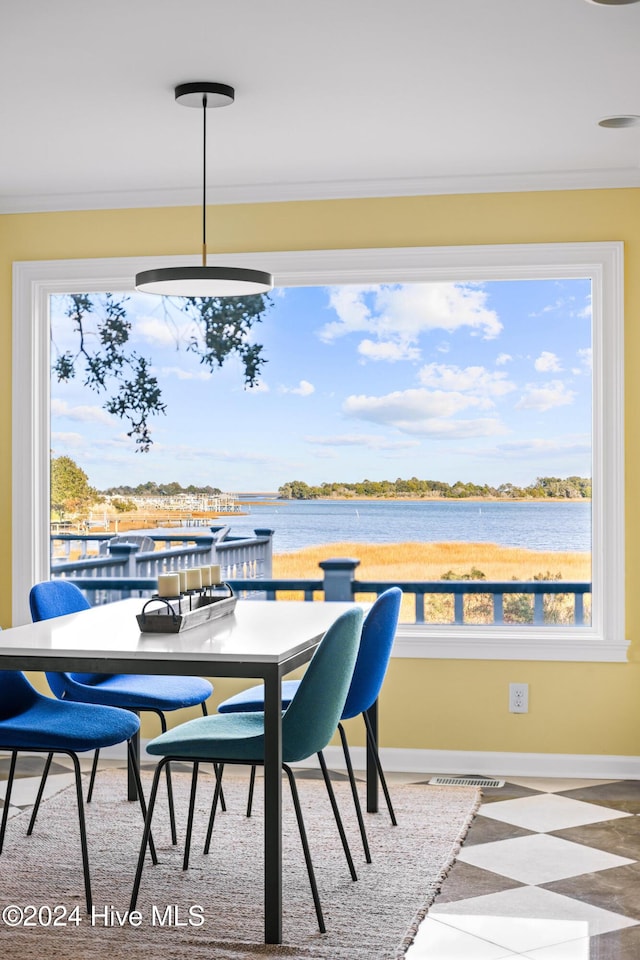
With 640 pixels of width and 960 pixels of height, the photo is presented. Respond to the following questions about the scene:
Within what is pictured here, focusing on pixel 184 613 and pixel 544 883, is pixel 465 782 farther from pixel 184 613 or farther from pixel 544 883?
pixel 184 613

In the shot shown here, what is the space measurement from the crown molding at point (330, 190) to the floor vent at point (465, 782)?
8.61 feet

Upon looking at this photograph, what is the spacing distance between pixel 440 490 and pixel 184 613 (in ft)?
5.94

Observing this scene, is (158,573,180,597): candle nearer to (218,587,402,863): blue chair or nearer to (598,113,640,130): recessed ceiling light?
(218,587,402,863): blue chair

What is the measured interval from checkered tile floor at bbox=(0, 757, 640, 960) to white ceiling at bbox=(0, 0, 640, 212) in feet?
8.50

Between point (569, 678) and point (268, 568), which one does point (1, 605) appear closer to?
point (268, 568)

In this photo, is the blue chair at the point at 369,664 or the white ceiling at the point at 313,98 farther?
the blue chair at the point at 369,664

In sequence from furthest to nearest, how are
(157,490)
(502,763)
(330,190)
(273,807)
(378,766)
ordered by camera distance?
(157,490) → (330,190) → (502,763) → (378,766) → (273,807)

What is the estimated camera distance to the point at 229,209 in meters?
5.06

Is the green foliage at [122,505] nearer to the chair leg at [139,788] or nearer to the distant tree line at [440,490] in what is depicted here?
the distant tree line at [440,490]

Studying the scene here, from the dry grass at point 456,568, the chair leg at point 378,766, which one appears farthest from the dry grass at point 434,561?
the chair leg at point 378,766

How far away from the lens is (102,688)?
4004mm

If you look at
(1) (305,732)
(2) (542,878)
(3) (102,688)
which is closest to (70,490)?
(3) (102,688)

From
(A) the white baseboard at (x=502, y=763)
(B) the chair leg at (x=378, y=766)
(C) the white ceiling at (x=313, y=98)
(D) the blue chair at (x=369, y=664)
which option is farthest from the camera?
(A) the white baseboard at (x=502, y=763)

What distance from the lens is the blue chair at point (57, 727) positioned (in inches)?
127
